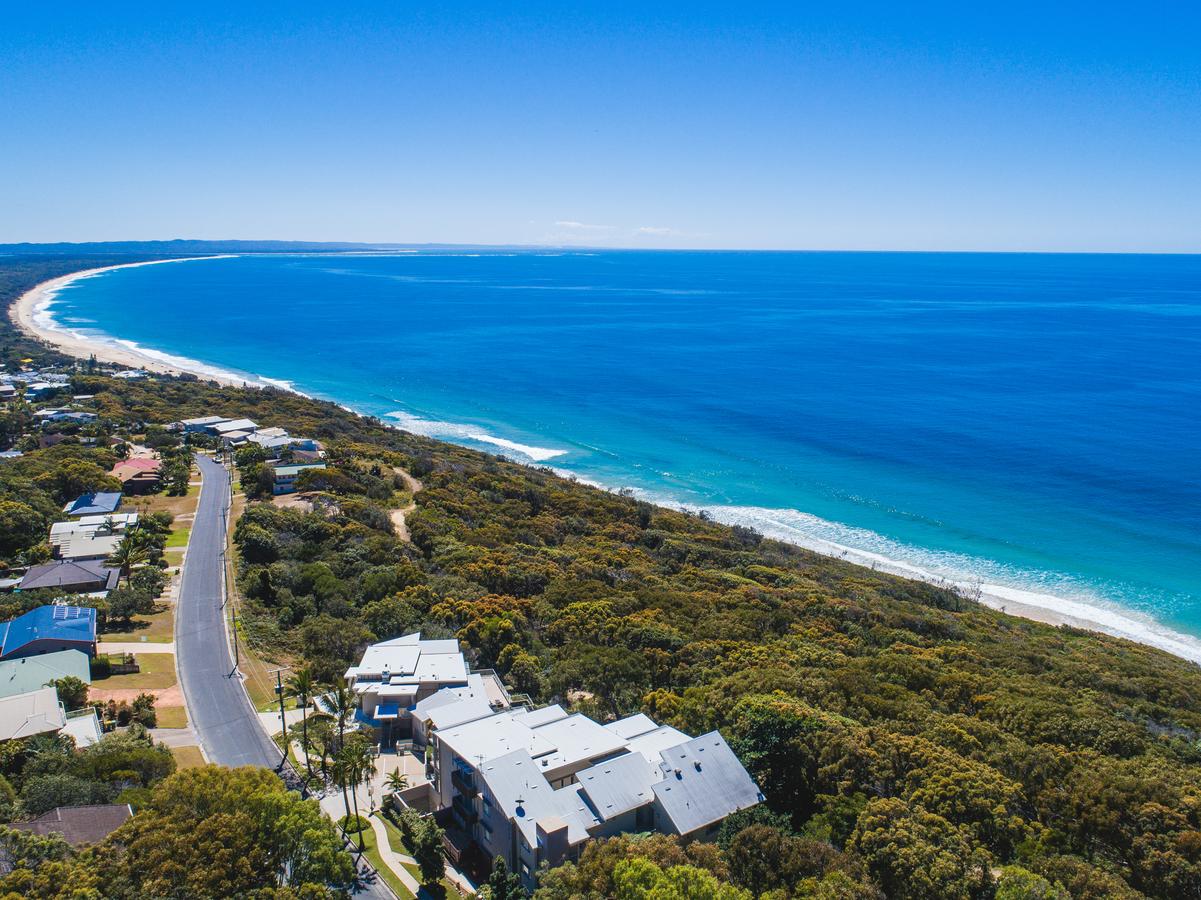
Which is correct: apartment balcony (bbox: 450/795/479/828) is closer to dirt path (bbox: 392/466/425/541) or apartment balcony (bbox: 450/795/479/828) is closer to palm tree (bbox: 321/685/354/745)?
palm tree (bbox: 321/685/354/745)

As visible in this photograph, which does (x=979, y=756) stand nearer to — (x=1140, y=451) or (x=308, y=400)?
(x=1140, y=451)

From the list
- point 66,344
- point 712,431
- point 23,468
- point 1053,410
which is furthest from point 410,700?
point 66,344

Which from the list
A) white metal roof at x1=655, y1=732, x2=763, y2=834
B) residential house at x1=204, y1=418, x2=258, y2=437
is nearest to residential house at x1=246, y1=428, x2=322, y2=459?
residential house at x1=204, y1=418, x2=258, y2=437

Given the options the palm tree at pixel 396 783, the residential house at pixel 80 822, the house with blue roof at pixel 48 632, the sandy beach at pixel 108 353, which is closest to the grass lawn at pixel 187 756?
the residential house at pixel 80 822

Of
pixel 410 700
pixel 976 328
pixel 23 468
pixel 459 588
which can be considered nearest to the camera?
pixel 410 700

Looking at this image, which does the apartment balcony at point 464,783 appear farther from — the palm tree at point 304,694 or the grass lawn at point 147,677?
the grass lawn at point 147,677

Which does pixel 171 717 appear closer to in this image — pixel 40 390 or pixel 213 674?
pixel 213 674
